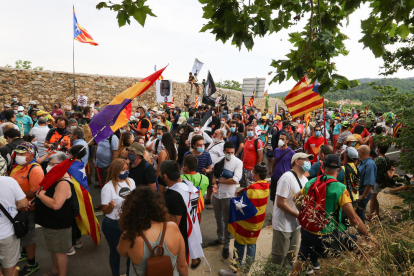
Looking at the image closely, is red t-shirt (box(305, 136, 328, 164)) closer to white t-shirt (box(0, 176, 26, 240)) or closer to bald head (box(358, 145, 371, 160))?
bald head (box(358, 145, 371, 160))

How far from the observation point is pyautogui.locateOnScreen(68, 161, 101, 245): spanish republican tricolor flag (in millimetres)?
3977

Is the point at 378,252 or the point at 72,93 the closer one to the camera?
the point at 378,252

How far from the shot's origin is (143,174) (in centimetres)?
419

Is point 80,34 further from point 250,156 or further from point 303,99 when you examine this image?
point 303,99

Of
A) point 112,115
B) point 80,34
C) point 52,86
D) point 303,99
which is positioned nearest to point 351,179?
point 303,99

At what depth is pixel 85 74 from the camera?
1468 centimetres

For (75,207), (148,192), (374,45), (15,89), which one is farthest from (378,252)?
(15,89)

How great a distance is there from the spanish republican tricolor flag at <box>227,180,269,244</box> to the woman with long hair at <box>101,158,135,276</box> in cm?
148

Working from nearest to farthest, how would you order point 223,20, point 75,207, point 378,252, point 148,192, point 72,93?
point 148,192 → point 378,252 → point 223,20 → point 75,207 → point 72,93

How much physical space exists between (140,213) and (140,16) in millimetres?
1992

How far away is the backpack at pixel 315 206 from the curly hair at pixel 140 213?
67.4 inches

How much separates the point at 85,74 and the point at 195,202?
44.5ft

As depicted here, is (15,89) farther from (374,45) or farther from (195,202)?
(374,45)

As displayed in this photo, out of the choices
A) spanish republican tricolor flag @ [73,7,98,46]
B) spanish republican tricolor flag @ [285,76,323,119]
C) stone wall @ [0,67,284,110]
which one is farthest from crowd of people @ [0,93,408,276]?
stone wall @ [0,67,284,110]
